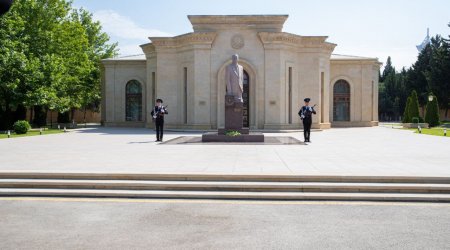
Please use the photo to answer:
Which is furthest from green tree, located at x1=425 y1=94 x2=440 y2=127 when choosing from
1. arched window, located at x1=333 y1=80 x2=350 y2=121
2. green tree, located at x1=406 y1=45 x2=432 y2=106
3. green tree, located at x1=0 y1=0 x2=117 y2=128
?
green tree, located at x1=0 y1=0 x2=117 y2=128

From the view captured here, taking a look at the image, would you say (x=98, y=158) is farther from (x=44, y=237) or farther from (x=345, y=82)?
(x=345, y=82)

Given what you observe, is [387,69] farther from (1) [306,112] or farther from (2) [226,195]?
(2) [226,195]

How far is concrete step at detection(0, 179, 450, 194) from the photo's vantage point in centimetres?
836

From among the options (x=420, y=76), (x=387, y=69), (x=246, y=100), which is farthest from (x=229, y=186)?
(x=387, y=69)

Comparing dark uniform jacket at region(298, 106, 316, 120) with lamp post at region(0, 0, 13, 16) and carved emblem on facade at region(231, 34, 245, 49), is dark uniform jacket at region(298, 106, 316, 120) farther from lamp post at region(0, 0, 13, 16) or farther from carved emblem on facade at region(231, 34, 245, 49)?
lamp post at region(0, 0, 13, 16)

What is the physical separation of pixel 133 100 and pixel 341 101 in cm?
2099

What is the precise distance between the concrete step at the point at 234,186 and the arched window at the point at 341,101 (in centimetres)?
3246

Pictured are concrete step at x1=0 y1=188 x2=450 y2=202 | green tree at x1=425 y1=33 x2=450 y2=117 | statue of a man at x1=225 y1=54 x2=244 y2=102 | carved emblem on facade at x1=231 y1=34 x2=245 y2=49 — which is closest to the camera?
concrete step at x1=0 y1=188 x2=450 y2=202

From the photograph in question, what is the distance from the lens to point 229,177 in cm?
898

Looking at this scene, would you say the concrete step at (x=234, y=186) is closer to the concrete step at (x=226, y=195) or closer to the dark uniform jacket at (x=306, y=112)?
the concrete step at (x=226, y=195)

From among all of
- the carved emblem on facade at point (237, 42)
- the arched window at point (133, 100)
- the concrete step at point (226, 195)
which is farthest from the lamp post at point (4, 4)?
the arched window at point (133, 100)

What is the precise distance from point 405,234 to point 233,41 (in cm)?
2843

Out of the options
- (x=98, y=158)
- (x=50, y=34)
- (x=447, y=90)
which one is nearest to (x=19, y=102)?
(x=50, y=34)

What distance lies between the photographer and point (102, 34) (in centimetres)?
5334
